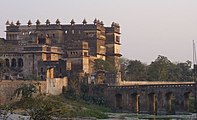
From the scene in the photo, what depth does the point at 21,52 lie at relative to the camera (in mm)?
72125

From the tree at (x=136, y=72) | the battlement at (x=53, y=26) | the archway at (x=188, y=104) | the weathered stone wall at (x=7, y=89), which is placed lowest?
the archway at (x=188, y=104)

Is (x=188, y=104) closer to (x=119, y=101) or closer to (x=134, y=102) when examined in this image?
(x=134, y=102)

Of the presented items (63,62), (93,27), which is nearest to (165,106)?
(63,62)

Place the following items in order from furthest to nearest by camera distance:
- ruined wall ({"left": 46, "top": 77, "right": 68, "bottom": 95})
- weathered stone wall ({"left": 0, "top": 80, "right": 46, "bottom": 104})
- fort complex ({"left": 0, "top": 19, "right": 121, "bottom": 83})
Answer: fort complex ({"left": 0, "top": 19, "right": 121, "bottom": 83})
ruined wall ({"left": 46, "top": 77, "right": 68, "bottom": 95})
weathered stone wall ({"left": 0, "top": 80, "right": 46, "bottom": 104})

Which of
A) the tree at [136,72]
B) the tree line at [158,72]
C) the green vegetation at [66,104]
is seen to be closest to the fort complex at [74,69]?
the green vegetation at [66,104]

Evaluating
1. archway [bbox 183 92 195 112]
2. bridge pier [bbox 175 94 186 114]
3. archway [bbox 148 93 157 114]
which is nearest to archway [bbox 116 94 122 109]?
archway [bbox 148 93 157 114]

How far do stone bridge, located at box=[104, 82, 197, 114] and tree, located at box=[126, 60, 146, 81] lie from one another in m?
17.7

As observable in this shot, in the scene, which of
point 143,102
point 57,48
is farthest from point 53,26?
point 143,102

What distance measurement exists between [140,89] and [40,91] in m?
14.2

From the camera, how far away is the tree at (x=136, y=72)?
88.3m

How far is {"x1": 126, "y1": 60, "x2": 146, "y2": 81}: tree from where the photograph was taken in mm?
88300

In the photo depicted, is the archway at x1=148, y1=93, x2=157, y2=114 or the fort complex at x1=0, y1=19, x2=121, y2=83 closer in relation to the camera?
the archway at x1=148, y1=93, x2=157, y2=114

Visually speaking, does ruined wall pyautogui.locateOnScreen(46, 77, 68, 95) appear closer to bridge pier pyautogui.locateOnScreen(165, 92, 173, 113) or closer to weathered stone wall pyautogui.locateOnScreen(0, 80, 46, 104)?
weathered stone wall pyautogui.locateOnScreen(0, 80, 46, 104)

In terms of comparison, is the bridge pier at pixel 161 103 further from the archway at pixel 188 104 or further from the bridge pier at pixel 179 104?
the archway at pixel 188 104
